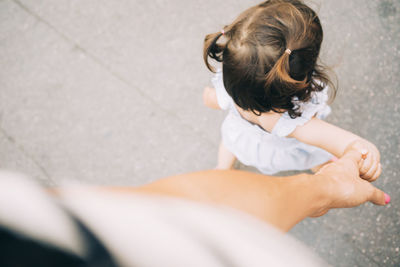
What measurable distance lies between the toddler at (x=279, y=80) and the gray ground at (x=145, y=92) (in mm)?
387

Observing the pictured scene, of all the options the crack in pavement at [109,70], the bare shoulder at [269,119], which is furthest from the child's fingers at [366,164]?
the crack in pavement at [109,70]

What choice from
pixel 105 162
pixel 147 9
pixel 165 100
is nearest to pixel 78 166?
pixel 105 162

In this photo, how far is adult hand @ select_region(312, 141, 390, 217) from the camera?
2.83 ft

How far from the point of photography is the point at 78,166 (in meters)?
1.61

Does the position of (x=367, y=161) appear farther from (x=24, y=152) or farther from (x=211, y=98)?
(x=24, y=152)

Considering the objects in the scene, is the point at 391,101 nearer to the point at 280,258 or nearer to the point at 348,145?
the point at 348,145

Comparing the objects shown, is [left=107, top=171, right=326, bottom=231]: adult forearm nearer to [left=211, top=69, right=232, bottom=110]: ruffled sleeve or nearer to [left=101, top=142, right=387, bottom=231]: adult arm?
[left=101, top=142, right=387, bottom=231]: adult arm

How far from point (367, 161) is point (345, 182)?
22 cm

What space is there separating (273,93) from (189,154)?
74 centimetres

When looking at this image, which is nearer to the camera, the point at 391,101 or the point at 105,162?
the point at 391,101

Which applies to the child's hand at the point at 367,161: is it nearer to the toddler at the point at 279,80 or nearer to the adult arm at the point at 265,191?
the toddler at the point at 279,80

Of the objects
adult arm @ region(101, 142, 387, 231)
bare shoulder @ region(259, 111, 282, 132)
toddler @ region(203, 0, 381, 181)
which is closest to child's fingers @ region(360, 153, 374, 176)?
toddler @ region(203, 0, 381, 181)

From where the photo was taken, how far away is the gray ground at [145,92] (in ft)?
4.63

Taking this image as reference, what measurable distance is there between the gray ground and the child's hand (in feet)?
1.26
